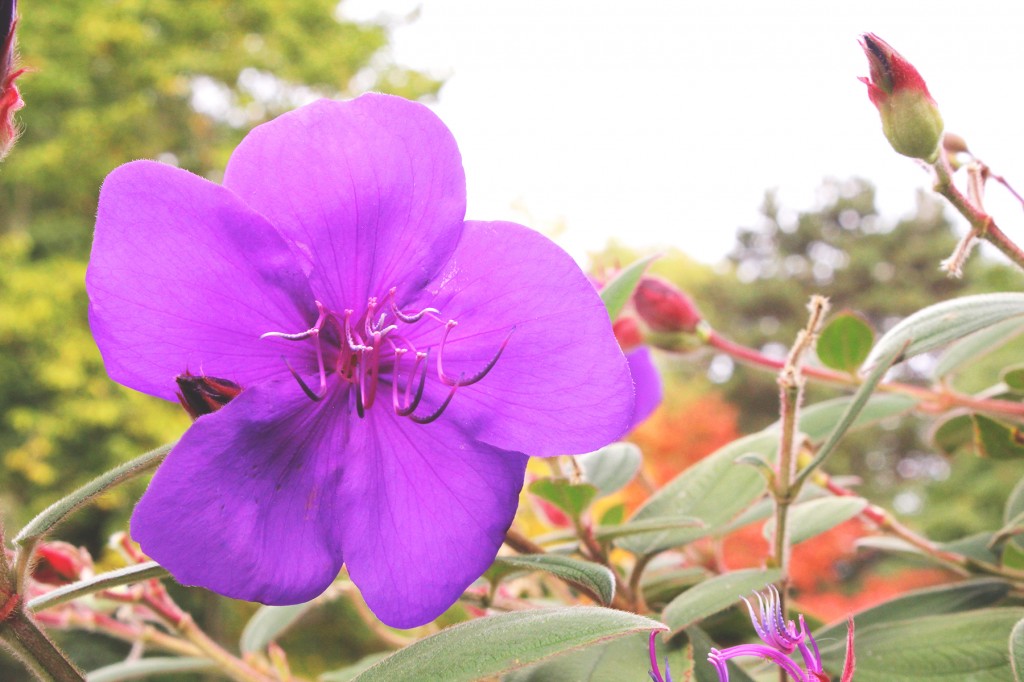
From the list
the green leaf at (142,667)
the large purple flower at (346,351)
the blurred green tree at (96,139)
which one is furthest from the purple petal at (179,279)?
the blurred green tree at (96,139)

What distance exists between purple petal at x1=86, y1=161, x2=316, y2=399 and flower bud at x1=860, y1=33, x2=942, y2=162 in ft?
0.68

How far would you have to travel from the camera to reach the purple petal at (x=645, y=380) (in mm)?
512

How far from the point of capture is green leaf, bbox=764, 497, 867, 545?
14.5 inches

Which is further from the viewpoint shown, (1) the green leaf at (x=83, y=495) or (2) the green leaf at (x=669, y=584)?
(2) the green leaf at (x=669, y=584)

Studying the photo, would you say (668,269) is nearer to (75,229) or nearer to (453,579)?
(75,229)

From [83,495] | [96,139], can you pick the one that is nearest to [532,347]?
[83,495]

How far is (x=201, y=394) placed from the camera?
25cm

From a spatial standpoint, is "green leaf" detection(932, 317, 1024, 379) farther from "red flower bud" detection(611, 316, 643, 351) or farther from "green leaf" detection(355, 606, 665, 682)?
"green leaf" detection(355, 606, 665, 682)

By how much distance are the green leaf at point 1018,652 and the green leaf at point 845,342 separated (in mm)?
240

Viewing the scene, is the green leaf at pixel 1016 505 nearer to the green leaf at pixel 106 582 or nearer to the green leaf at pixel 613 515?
the green leaf at pixel 613 515

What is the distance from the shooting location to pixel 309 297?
11.0 inches

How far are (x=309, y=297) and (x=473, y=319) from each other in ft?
0.17

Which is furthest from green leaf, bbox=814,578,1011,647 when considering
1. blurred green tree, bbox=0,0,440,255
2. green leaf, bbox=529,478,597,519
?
blurred green tree, bbox=0,0,440,255

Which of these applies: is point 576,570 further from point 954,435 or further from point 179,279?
point 954,435
